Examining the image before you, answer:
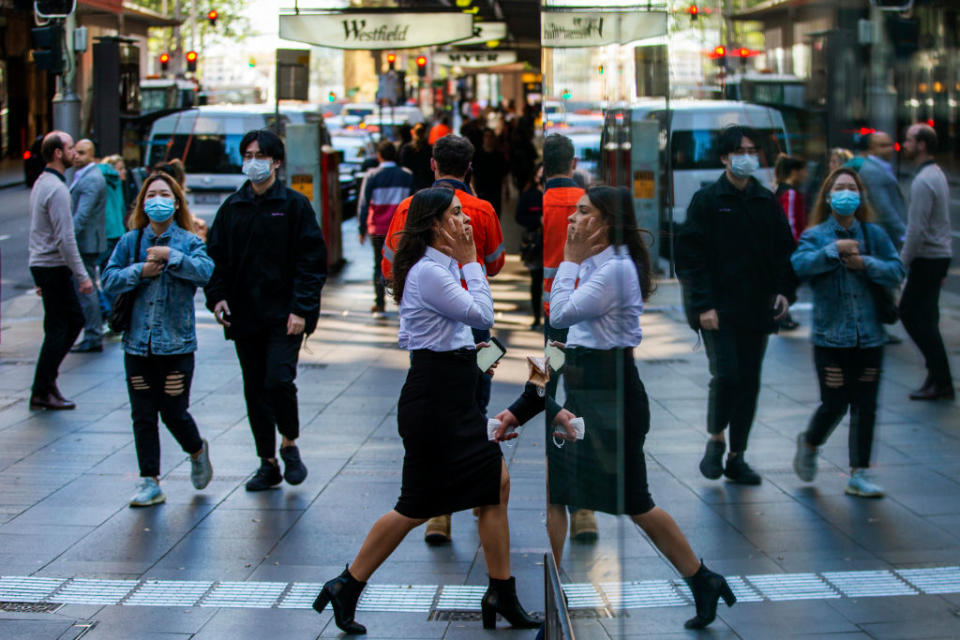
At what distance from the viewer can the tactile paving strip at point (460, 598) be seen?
4.76m

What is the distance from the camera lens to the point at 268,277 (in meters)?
6.20

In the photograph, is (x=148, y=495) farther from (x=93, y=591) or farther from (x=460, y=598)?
(x=460, y=598)

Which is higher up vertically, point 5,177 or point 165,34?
point 165,34

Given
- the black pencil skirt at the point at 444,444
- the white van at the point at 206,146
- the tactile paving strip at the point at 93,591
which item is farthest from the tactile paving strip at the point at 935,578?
the white van at the point at 206,146

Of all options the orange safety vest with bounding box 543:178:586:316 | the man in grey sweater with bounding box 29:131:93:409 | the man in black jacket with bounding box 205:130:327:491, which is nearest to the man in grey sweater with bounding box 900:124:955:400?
the orange safety vest with bounding box 543:178:586:316

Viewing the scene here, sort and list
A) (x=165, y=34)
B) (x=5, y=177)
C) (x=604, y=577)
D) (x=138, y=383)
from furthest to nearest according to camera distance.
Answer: (x=165, y=34)
(x=5, y=177)
(x=138, y=383)
(x=604, y=577)

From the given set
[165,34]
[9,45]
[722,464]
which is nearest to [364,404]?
[722,464]

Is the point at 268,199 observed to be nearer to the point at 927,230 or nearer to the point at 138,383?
the point at 138,383

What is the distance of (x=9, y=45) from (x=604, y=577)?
140ft

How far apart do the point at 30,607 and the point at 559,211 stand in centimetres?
292

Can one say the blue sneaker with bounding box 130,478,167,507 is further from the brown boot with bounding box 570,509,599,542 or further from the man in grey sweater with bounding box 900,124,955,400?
the man in grey sweater with bounding box 900,124,955,400

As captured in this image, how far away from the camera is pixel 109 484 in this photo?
21.4 ft

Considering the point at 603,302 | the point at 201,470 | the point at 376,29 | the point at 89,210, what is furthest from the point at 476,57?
the point at 603,302

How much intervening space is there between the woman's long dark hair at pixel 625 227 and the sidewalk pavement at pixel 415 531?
8 cm
